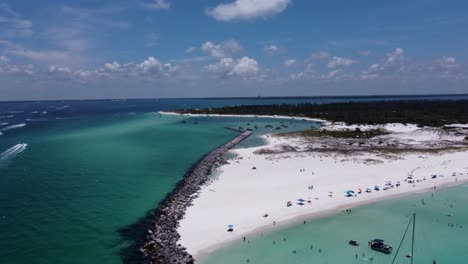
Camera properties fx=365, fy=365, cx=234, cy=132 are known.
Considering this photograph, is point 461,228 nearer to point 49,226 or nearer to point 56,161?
point 49,226

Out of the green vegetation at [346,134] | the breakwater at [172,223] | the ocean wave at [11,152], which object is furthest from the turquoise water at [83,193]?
the green vegetation at [346,134]

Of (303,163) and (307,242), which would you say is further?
(303,163)

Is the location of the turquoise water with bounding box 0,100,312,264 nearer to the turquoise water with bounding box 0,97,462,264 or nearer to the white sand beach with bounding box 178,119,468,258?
the turquoise water with bounding box 0,97,462,264

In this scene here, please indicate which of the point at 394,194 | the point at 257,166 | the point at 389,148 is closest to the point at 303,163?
the point at 257,166

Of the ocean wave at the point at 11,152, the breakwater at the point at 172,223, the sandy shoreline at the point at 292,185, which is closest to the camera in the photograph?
the breakwater at the point at 172,223

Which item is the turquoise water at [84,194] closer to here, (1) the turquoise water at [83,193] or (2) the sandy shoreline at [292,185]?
(1) the turquoise water at [83,193]

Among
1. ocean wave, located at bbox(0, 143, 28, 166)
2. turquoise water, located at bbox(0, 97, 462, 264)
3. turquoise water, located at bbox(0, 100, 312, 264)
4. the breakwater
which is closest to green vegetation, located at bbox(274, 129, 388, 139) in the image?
turquoise water, located at bbox(0, 97, 462, 264)
